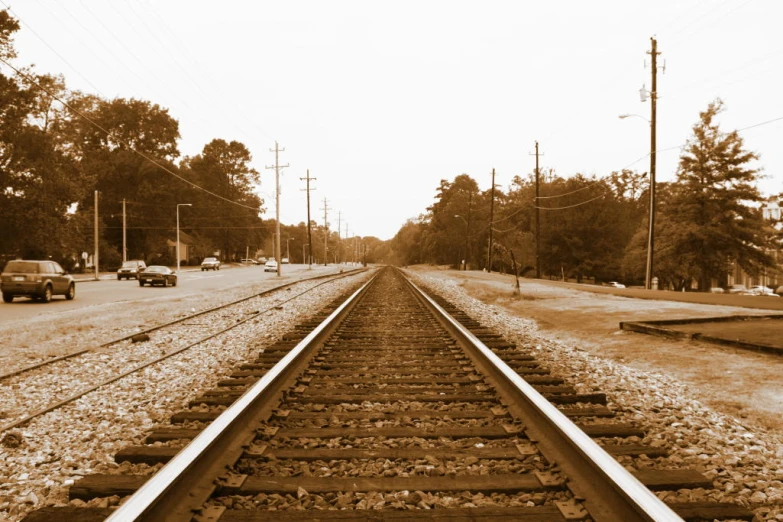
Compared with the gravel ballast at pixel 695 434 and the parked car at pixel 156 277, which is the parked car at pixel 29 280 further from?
the gravel ballast at pixel 695 434

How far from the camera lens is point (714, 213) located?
42.1 meters

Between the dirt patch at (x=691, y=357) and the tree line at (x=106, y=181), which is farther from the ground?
the tree line at (x=106, y=181)

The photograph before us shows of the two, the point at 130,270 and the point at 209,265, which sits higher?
the point at 209,265

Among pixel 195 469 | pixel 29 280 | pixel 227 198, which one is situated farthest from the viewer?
pixel 227 198

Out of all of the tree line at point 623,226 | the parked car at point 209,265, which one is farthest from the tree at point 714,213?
the parked car at point 209,265

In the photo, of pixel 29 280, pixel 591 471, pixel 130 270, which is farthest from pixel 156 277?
pixel 591 471

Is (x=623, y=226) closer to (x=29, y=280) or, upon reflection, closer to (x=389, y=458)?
(x=29, y=280)

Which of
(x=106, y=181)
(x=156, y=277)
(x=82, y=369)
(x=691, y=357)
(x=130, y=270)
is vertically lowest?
(x=82, y=369)

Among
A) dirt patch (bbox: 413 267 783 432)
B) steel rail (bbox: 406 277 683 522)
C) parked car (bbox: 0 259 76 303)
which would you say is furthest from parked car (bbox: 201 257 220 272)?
steel rail (bbox: 406 277 683 522)

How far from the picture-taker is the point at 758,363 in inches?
303

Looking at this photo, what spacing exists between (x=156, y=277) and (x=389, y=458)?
114ft

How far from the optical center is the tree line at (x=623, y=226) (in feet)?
138

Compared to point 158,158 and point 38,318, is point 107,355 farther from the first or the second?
point 158,158

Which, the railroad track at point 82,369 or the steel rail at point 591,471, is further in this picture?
the railroad track at point 82,369
